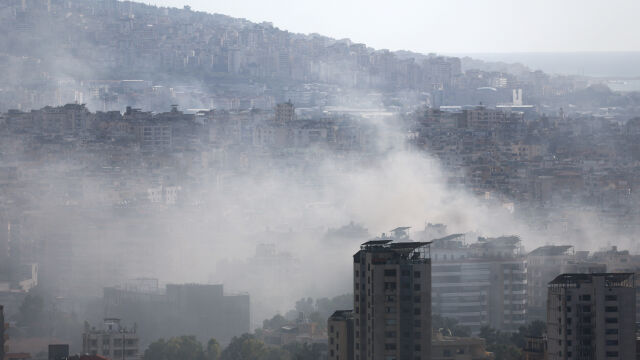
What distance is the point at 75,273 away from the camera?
4484cm

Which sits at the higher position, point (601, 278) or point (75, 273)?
point (601, 278)

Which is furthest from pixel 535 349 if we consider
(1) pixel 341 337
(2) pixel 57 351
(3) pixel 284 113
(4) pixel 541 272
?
(3) pixel 284 113

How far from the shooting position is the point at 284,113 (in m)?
77.3

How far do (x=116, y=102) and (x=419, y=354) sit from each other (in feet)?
226

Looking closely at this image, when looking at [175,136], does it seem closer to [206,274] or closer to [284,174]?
[284,174]

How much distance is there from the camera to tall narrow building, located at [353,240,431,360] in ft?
70.3

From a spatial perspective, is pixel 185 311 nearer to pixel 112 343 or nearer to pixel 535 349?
pixel 112 343

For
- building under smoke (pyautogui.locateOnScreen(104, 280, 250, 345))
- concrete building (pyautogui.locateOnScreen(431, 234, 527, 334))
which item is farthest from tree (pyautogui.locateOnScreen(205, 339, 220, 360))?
concrete building (pyautogui.locateOnScreen(431, 234, 527, 334))

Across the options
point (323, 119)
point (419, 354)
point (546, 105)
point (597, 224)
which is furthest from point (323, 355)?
point (546, 105)

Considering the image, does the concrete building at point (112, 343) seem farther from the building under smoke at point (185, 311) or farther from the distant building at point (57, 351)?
the building under smoke at point (185, 311)

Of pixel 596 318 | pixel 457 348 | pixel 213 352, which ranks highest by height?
pixel 596 318

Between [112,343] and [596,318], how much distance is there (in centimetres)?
987

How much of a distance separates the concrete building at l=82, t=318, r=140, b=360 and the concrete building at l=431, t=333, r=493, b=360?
14.1ft

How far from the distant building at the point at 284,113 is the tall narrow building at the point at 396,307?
54.5m
